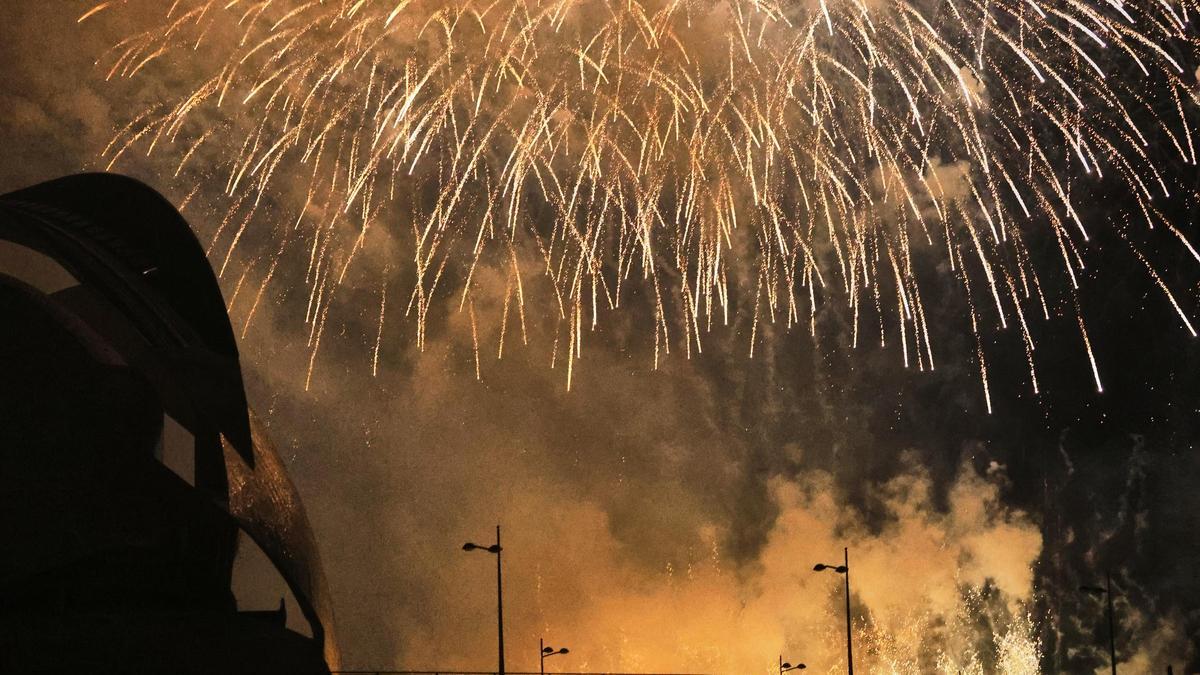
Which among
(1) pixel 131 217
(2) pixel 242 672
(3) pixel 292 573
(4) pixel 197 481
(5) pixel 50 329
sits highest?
(1) pixel 131 217

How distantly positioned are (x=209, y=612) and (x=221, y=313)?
693cm

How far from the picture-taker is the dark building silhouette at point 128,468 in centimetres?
3025

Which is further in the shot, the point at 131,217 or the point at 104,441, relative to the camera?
the point at 131,217

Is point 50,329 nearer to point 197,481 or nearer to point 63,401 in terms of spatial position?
point 63,401

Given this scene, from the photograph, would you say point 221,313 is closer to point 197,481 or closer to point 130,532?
point 197,481

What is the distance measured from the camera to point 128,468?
31.4m

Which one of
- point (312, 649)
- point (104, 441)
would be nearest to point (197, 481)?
point (104, 441)

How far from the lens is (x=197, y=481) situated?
1320 inches

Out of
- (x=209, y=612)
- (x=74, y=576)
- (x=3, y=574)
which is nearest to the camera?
(x=3, y=574)

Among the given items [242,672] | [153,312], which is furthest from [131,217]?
[242,672]

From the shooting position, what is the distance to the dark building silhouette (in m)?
30.2

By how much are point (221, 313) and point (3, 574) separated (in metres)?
8.12

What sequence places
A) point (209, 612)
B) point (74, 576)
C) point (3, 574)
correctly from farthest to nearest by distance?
point (209, 612)
point (74, 576)
point (3, 574)

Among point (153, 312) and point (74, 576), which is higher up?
point (153, 312)
